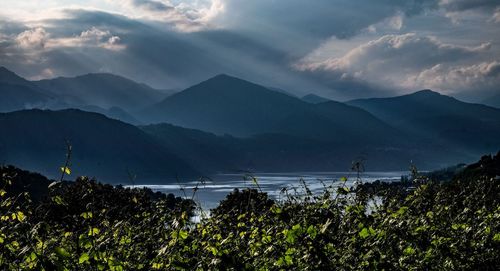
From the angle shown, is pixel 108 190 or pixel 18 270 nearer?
pixel 18 270

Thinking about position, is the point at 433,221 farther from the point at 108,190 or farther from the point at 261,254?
the point at 108,190

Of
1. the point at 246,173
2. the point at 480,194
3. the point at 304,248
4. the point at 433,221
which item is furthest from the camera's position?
the point at 480,194

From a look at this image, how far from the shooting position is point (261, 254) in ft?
27.9

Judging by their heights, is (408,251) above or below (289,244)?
below

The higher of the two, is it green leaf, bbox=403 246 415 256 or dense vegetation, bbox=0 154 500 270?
dense vegetation, bbox=0 154 500 270

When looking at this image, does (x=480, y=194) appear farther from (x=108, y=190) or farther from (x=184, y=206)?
(x=108, y=190)

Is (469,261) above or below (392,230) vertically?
below

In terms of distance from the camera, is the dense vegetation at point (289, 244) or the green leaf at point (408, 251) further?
the green leaf at point (408, 251)

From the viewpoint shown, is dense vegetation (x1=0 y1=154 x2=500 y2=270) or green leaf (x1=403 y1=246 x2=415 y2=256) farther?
green leaf (x1=403 y1=246 x2=415 y2=256)

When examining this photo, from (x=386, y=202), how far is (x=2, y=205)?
9864mm

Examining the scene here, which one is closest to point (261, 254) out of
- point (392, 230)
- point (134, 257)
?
point (392, 230)

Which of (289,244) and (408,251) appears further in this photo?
(408,251)

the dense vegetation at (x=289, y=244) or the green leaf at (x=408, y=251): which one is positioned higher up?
the dense vegetation at (x=289, y=244)

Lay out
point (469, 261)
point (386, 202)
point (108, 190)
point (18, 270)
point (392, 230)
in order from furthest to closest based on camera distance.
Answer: point (108, 190)
point (386, 202)
point (469, 261)
point (392, 230)
point (18, 270)
